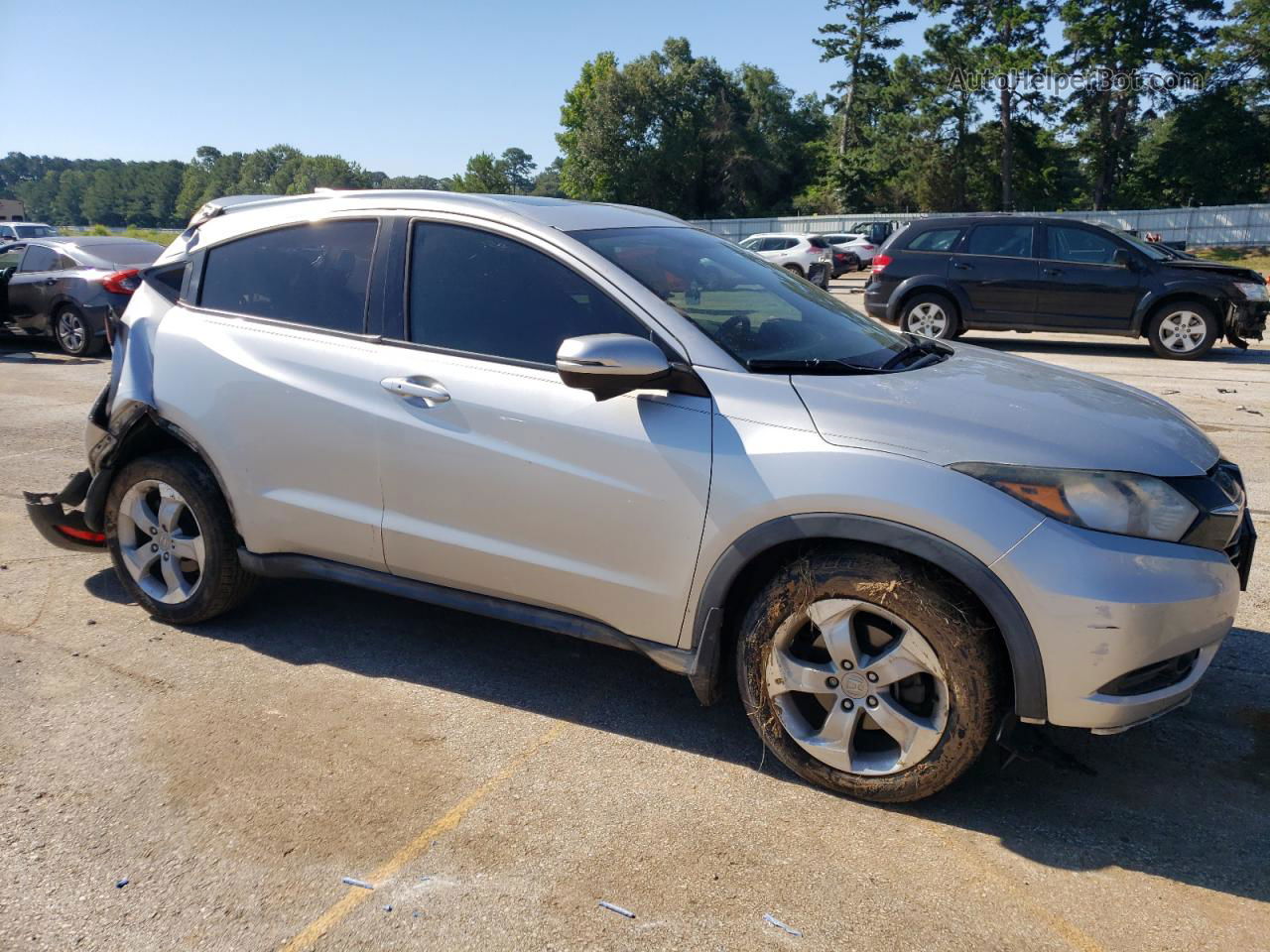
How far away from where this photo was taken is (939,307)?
537 inches

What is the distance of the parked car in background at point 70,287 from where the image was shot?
1339cm

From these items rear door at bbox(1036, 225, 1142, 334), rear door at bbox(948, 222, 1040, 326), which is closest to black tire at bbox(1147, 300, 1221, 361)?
rear door at bbox(1036, 225, 1142, 334)

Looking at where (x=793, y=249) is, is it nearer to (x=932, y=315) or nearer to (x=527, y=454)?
(x=932, y=315)

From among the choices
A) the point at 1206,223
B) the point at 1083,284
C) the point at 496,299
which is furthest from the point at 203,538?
the point at 1206,223

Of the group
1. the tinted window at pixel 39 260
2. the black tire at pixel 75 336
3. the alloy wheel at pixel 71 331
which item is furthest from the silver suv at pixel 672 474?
the tinted window at pixel 39 260

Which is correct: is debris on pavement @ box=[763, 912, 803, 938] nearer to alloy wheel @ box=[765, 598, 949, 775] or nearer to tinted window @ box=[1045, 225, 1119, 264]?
alloy wheel @ box=[765, 598, 949, 775]

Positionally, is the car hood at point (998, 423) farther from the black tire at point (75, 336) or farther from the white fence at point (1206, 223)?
the white fence at point (1206, 223)

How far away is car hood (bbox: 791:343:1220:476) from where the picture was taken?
2895 millimetres

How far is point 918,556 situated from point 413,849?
1.64 m

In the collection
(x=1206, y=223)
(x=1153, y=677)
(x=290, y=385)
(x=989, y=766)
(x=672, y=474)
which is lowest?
(x=989, y=766)

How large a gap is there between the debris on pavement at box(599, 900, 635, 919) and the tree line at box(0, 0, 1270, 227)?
37.6 m

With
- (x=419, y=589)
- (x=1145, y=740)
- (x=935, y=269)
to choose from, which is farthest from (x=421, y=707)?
(x=935, y=269)

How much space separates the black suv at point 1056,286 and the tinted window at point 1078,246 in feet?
0.04

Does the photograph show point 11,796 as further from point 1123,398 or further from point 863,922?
point 1123,398
